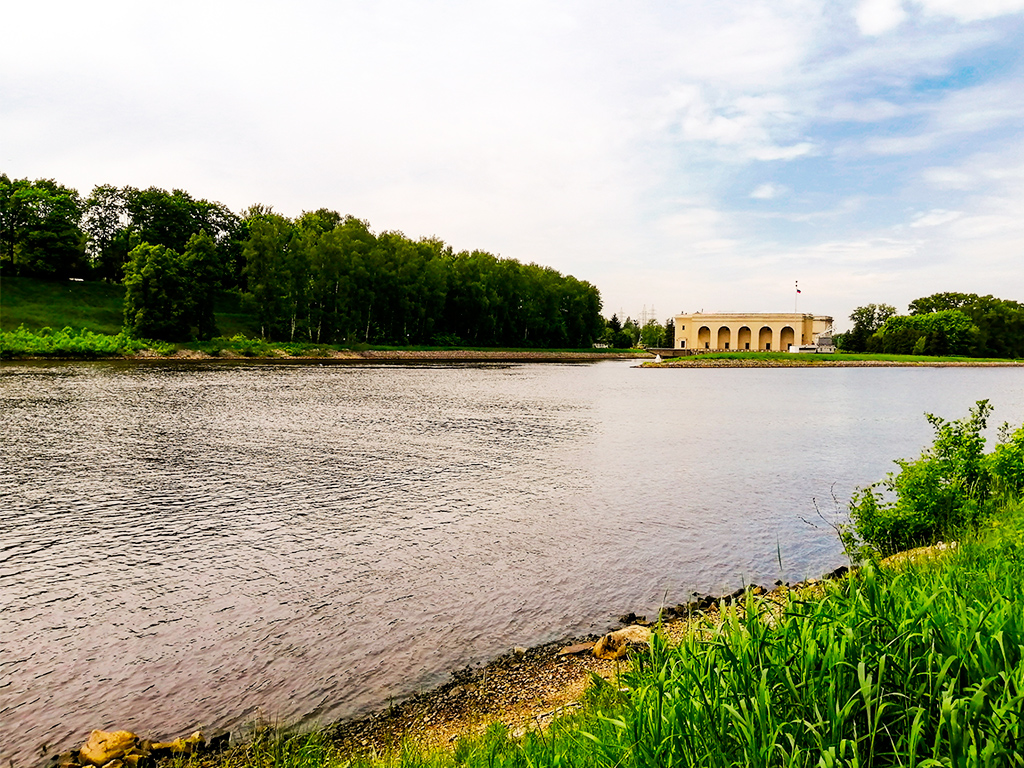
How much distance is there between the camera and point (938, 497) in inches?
432

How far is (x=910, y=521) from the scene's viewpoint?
1089 centimetres

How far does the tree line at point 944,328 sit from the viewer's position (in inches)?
5930

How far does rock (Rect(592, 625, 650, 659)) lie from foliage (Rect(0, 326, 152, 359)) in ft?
248

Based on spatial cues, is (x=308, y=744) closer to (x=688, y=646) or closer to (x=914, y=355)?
(x=688, y=646)

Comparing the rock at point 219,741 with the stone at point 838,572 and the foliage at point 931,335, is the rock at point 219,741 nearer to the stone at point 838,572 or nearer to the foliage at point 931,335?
the stone at point 838,572

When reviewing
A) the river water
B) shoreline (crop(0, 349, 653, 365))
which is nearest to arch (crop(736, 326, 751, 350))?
shoreline (crop(0, 349, 653, 365))

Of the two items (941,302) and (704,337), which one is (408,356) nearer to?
(704,337)

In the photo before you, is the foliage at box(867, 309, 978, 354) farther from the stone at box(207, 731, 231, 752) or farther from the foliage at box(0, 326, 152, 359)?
the stone at box(207, 731, 231, 752)

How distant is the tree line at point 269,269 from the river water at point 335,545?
2269 inches

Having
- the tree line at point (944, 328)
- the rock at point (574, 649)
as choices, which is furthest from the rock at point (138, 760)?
the tree line at point (944, 328)

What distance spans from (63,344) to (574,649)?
7706 centimetres

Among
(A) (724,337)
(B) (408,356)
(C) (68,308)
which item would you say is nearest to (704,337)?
(A) (724,337)

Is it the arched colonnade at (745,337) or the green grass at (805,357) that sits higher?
the arched colonnade at (745,337)

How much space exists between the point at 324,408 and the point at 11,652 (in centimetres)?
2761
